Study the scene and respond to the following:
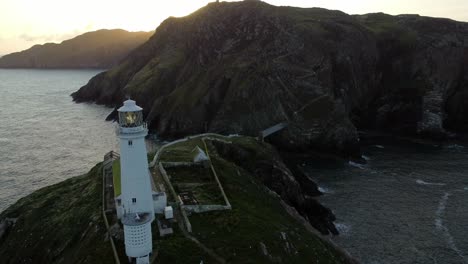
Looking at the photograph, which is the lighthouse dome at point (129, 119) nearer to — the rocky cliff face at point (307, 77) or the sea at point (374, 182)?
the sea at point (374, 182)

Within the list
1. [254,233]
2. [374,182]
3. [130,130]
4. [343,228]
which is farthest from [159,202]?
[374,182]

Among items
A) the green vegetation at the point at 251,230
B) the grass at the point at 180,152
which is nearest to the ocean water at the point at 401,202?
the green vegetation at the point at 251,230

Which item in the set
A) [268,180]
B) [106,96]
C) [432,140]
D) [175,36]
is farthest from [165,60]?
[268,180]

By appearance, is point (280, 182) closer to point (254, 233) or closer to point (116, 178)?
point (254, 233)

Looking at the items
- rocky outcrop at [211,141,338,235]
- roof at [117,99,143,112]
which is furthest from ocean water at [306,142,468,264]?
roof at [117,99,143,112]

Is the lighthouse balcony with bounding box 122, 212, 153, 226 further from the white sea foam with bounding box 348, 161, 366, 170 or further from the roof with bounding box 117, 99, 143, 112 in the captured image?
the white sea foam with bounding box 348, 161, 366, 170

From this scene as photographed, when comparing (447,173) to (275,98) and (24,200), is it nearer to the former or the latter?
(275,98)
